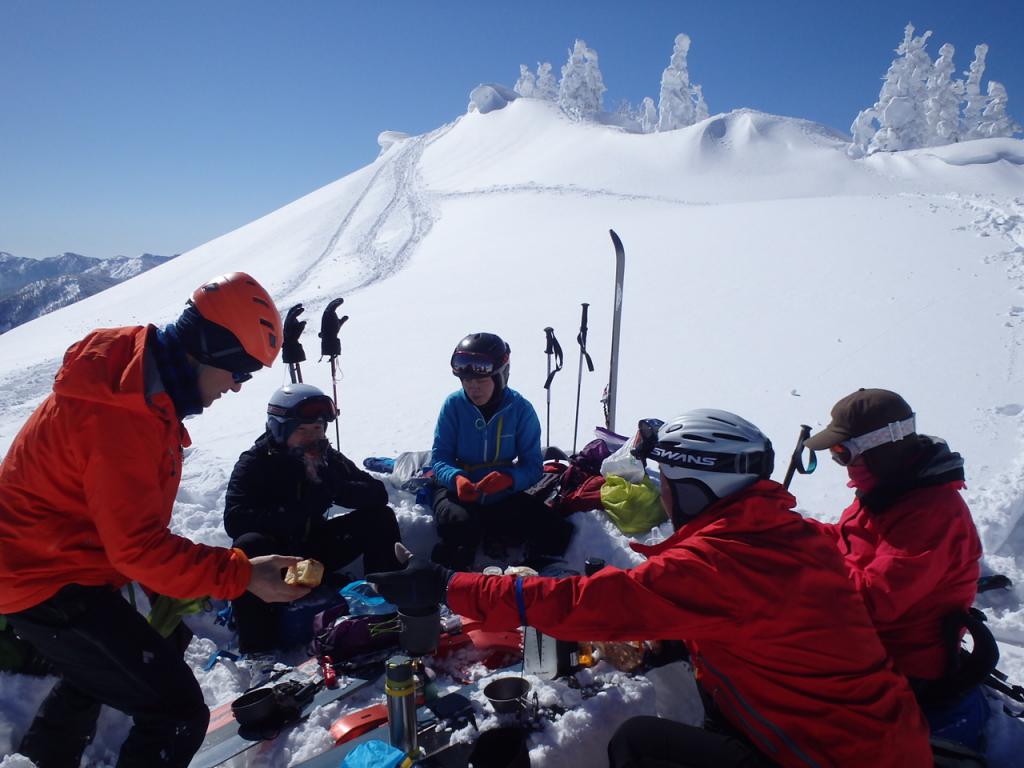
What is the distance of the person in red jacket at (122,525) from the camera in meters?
2.03

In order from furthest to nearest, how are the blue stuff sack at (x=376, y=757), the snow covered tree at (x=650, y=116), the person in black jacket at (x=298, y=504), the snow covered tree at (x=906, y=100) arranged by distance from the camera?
1. the snow covered tree at (x=650, y=116)
2. the snow covered tree at (x=906, y=100)
3. the person in black jacket at (x=298, y=504)
4. the blue stuff sack at (x=376, y=757)

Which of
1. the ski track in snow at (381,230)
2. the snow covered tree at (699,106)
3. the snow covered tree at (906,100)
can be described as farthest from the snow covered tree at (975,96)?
the ski track in snow at (381,230)

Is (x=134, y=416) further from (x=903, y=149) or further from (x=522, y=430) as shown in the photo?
(x=903, y=149)

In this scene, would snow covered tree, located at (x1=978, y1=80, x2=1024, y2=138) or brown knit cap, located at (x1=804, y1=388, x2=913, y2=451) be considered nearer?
brown knit cap, located at (x1=804, y1=388, x2=913, y2=451)

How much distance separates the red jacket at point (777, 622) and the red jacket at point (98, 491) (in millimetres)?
1227

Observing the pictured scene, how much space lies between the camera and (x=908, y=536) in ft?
8.68

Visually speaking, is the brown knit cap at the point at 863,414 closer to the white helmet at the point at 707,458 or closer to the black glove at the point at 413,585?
the white helmet at the point at 707,458

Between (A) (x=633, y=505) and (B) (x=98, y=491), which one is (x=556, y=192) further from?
(B) (x=98, y=491)


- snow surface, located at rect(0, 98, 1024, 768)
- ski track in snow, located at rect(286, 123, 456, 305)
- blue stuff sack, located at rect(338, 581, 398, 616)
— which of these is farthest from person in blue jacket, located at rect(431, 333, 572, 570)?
ski track in snow, located at rect(286, 123, 456, 305)

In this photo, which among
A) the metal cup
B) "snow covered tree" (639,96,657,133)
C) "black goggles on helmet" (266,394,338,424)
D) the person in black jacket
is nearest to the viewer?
the metal cup

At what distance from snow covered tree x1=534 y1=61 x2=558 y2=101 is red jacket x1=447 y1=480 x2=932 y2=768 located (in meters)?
79.4

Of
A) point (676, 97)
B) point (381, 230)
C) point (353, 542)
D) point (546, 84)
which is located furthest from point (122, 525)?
point (546, 84)

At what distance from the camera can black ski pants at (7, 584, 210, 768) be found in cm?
220

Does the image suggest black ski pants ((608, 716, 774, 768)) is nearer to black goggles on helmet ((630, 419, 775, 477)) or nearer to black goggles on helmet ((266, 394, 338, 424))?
black goggles on helmet ((630, 419, 775, 477))
